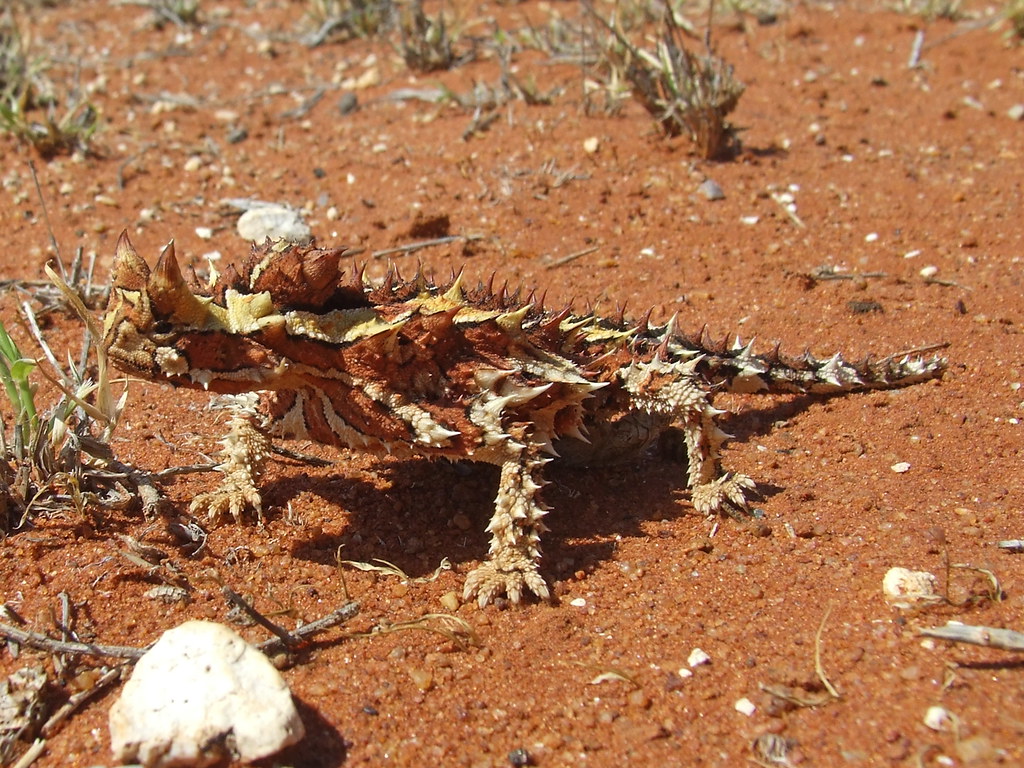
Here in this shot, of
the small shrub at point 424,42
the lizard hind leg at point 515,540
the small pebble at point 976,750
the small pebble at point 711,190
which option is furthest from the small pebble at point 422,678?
the small shrub at point 424,42

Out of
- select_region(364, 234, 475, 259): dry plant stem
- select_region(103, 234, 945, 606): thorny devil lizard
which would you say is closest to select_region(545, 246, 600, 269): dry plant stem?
select_region(364, 234, 475, 259): dry plant stem

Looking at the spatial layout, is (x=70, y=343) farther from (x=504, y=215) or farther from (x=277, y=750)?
(x=277, y=750)

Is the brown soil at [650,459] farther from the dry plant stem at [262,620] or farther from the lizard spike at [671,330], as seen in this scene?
the lizard spike at [671,330]

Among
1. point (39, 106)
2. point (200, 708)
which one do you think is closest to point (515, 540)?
point (200, 708)

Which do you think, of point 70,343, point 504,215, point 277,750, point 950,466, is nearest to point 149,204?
point 70,343

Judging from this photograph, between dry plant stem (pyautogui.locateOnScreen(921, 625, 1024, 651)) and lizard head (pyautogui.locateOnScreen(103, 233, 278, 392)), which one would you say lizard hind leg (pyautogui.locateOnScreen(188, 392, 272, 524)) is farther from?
dry plant stem (pyautogui.locateOnScreen(921, 625, 1024, 651))

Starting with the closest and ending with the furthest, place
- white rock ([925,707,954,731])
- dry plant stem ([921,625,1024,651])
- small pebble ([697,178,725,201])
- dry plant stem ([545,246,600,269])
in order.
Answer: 1. white rock ([925,707,954,731])
2. dry plant stem ([921,625,1024,651])
3. dry plant stem ([545,246,600,269])
4. small pebble ([697,178,725,201])
